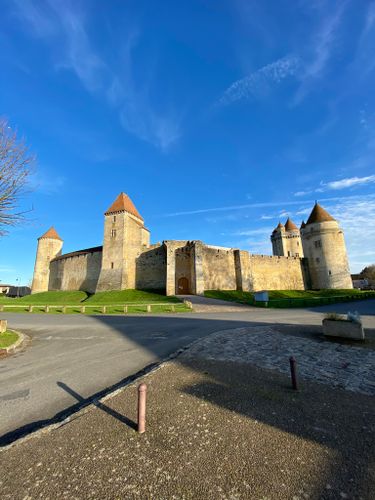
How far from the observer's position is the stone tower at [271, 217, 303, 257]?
52562 millimetres

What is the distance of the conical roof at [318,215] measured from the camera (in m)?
40.9

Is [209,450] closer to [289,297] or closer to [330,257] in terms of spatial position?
[289,297]

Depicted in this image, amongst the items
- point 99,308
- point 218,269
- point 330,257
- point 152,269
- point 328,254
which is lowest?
point 99,308

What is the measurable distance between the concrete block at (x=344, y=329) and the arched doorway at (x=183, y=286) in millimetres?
26929

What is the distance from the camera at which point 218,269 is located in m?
35.1

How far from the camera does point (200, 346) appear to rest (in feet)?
24.1

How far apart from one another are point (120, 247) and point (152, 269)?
223 inches

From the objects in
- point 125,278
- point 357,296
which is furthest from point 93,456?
point 357,296

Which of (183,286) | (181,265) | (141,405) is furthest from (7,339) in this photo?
(183,286)

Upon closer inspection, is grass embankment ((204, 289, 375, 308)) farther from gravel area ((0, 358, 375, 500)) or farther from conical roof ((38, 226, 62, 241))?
conical roof ((38, 226, 62, 241))

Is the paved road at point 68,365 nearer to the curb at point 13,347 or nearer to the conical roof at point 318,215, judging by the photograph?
the curb at point 13,347

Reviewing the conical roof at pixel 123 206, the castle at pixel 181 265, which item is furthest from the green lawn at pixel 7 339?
the conical roof at pixel 123 206

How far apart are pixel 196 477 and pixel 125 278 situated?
3307cm

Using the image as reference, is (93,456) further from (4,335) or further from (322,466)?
(4,335)
